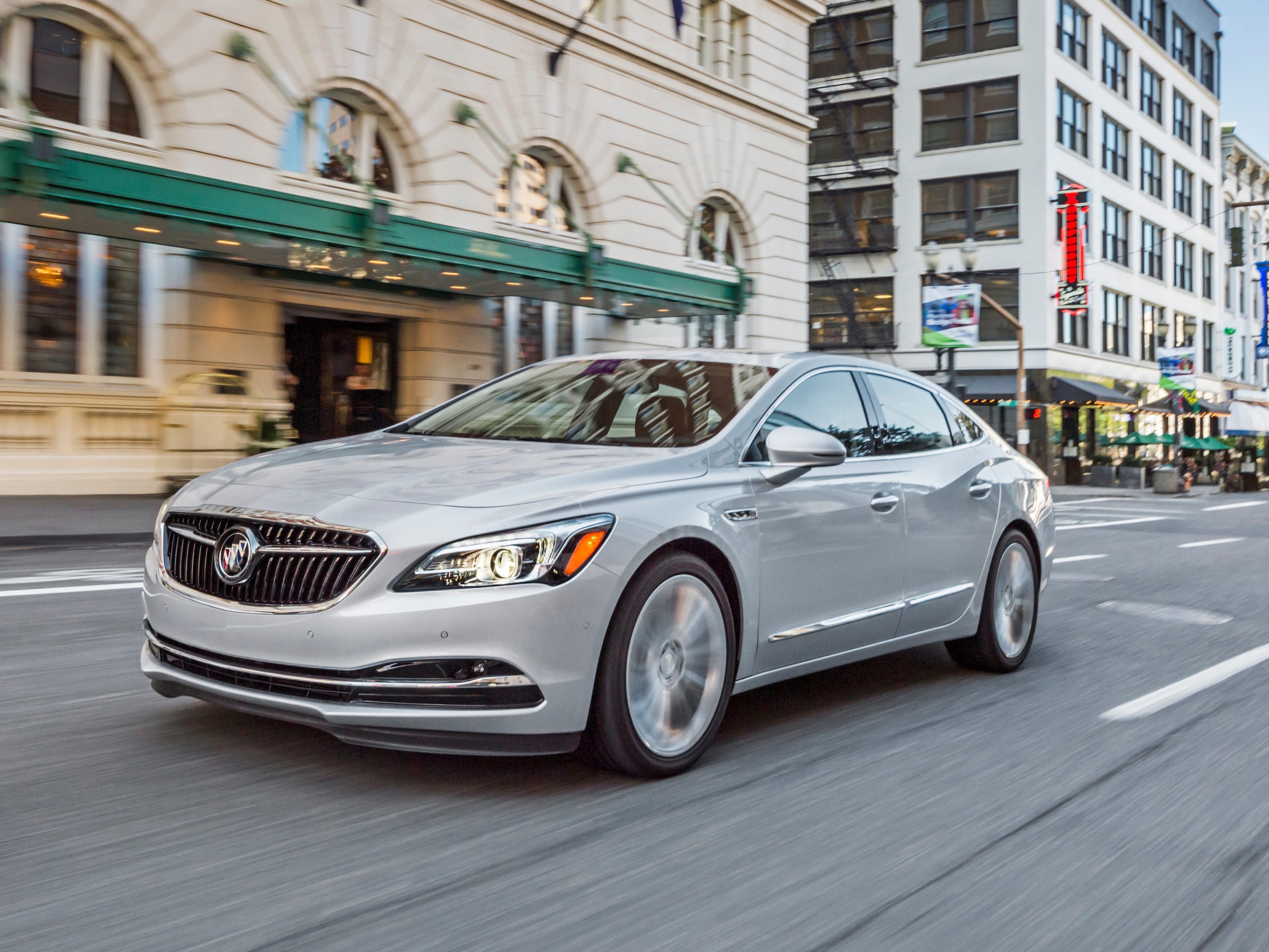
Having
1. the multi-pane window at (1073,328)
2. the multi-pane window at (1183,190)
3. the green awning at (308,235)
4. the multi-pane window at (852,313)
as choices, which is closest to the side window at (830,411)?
the green awning at (308,235)

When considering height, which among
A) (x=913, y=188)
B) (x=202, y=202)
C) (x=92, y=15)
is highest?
(x=913, y=188)

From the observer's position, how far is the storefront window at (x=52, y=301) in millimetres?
15148

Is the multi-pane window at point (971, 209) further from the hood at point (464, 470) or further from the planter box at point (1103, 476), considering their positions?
the hood at point (464, 470)

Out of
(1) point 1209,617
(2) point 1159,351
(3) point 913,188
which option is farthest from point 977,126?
(1) point 1209,617

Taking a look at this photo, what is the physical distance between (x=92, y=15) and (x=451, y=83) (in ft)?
19.0

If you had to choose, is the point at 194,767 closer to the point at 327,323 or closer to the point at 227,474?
the point at 227,474

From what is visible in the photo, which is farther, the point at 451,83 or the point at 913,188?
the point at 913,188

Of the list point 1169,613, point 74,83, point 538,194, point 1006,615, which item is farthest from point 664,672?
point 538,194

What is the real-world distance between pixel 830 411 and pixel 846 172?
137 ft

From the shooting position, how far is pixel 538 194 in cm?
2170

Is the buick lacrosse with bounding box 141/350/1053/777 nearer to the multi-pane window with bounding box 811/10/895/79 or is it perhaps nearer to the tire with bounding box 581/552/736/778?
the tire with bounding box 581/552/736/778

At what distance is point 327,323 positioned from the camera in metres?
19.6

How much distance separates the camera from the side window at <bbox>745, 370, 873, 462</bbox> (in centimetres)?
496

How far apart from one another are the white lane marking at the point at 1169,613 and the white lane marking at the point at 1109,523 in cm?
778
